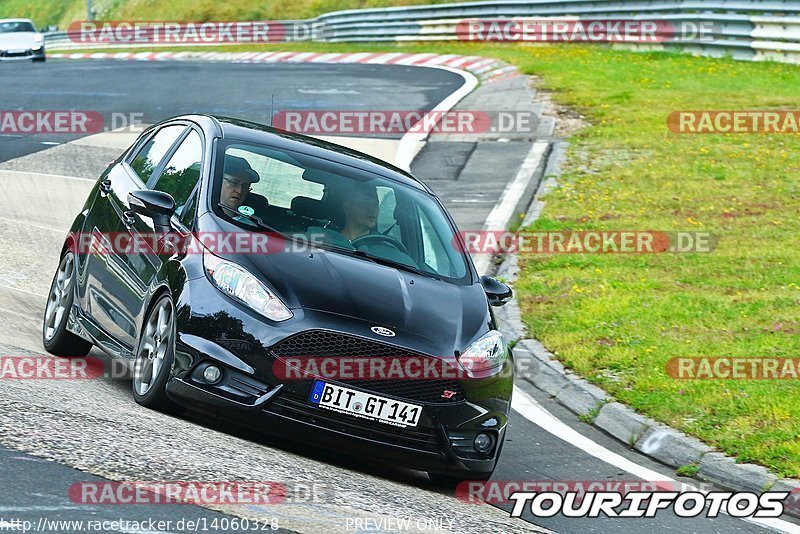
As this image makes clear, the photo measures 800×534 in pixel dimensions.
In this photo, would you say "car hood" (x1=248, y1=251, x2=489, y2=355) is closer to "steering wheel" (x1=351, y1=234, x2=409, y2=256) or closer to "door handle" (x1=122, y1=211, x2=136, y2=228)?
"steering wheel" (x1=351, y1=234, x2=409, y2=256)

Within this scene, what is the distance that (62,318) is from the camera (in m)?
8.23

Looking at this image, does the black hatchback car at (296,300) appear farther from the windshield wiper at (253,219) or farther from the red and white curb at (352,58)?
the red and white curb at (352,58)

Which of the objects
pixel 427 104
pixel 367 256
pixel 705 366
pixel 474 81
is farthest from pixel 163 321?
pixel 474 81

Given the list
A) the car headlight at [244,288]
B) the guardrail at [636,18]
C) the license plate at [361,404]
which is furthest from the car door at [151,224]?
the guardrail at [636,18]

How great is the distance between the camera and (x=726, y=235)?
1393 centimetres

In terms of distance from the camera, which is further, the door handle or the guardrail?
the guardrail

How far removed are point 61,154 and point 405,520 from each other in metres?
13.2

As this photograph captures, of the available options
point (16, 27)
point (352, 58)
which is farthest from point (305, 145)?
point (16, 27)

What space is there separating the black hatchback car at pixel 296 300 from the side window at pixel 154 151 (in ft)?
0.08

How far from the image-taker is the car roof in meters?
7.82

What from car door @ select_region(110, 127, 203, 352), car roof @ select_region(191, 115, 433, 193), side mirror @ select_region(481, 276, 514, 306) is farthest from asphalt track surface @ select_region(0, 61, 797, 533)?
car roof @ select_region(191, 115, 433, 193)

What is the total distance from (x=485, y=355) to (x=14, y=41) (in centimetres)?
3488

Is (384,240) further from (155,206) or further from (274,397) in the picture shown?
(274,397)

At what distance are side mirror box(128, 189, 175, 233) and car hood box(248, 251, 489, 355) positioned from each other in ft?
2.62
